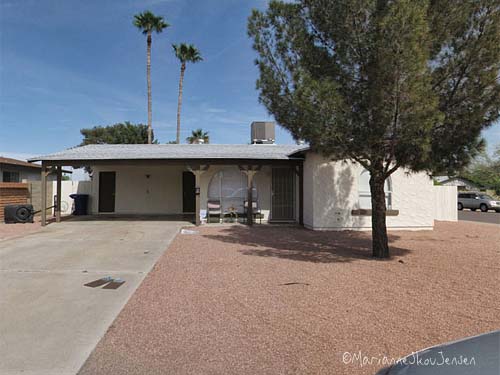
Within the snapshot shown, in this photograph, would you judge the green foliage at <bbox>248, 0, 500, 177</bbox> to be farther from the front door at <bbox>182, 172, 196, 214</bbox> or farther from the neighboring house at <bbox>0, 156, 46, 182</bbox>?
the neighboring house at <bbox>0, 156, 46, 182</bbox>

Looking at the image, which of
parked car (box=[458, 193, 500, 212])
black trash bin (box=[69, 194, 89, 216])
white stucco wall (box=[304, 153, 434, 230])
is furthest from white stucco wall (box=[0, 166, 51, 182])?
parked car (box=[458, 193, 500, 212])

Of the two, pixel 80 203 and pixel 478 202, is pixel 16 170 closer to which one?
pixel 80 203

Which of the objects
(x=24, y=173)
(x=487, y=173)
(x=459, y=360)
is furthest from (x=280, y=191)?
(x=487, y=173)

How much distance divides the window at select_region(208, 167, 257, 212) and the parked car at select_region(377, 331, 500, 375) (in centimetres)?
1195

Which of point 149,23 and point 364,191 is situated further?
point 149,23

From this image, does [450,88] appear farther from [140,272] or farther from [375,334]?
[140,272]

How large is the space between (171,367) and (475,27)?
7.35 m

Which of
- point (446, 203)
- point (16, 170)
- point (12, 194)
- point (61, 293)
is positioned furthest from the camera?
point (16, 170)

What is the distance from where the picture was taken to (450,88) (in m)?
6.34

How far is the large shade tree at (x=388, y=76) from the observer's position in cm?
561

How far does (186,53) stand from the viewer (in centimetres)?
3023

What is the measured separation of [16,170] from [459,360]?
2429 cm

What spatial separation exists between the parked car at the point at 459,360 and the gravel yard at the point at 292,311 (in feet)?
3.24

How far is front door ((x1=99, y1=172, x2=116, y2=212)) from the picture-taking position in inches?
664
